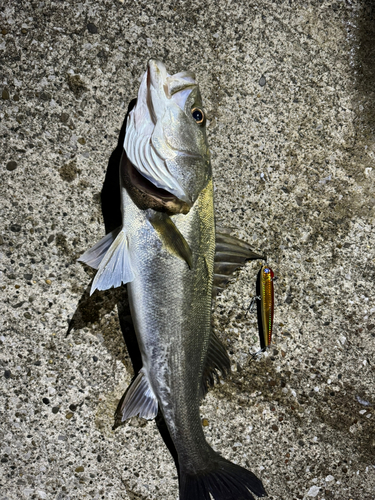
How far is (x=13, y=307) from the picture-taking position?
1.93 metres

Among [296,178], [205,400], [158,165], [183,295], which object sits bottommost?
[205,400]

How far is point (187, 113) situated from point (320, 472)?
2.16 m

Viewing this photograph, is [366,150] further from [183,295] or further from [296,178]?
[183,295]

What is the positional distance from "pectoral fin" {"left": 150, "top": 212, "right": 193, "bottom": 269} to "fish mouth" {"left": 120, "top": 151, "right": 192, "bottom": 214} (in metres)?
0.04

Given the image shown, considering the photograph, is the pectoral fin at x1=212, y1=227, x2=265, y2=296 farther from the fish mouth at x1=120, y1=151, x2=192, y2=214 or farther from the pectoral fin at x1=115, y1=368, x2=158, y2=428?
the pectoral fin at x1=115, y1=368, x2=158, y2=428

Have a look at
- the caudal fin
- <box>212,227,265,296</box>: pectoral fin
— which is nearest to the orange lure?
<box>212,227,265,296</box>: pectoral fin

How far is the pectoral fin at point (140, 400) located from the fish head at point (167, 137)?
2.90 feet

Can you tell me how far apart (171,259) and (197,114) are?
0.68 meters

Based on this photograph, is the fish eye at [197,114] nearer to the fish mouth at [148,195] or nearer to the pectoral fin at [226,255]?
the fish mouth at [148,195]

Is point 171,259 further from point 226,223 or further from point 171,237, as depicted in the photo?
point 226,223

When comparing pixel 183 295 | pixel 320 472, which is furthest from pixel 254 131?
pixel 320 472

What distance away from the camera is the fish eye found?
1708mm

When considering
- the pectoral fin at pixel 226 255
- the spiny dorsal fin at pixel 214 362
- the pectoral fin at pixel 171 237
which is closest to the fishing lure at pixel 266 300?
the pectoral fin at pixel 226 255

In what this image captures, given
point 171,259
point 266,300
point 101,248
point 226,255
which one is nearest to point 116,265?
point 101,248
